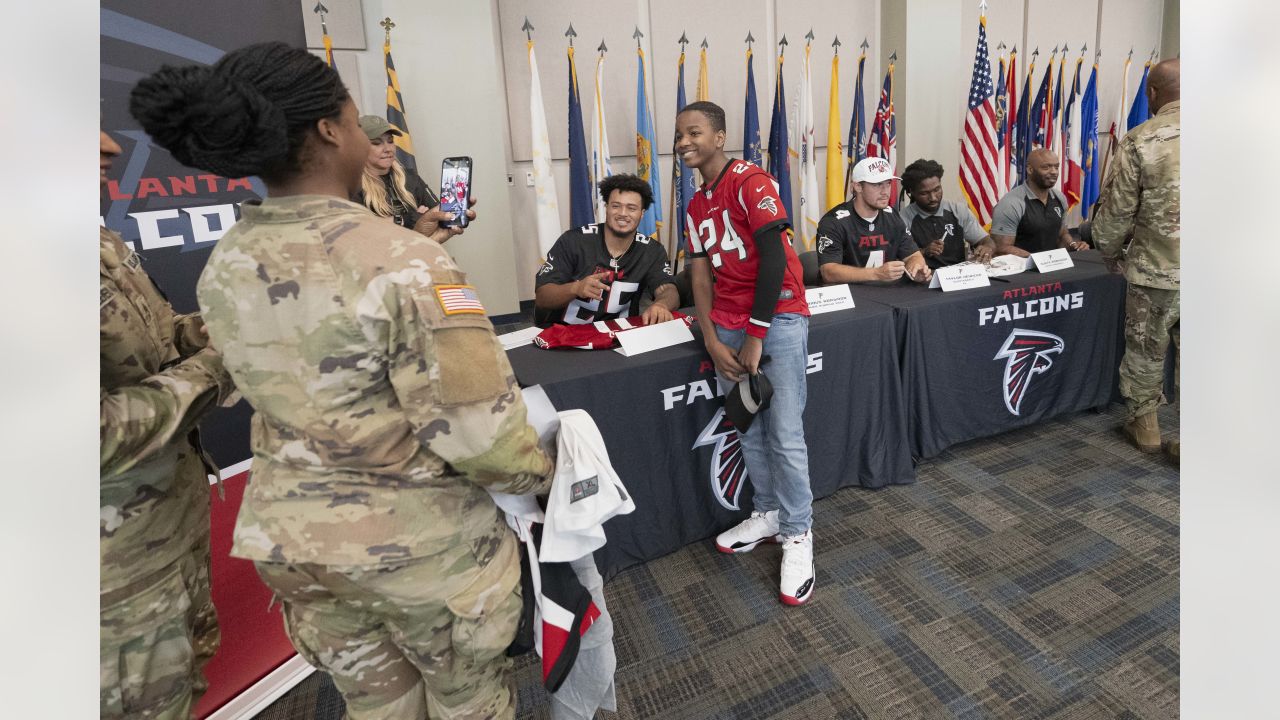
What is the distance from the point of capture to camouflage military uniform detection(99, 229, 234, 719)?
999mm

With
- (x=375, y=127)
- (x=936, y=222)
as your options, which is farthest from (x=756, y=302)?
(x=936, y=222)

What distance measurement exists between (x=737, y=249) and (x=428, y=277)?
113 cm

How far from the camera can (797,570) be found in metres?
1.96

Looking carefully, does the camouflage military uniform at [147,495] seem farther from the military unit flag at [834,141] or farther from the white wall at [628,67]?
the military unit flag at [834,141]

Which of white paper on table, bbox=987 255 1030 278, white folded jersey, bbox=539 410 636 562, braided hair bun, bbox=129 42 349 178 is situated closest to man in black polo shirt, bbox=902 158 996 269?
white paper on table, bbox=987 255 1030 278

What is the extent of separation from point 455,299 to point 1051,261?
294 cm

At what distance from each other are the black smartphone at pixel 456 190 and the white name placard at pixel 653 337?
1.99ft

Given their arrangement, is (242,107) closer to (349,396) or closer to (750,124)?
(349,396)

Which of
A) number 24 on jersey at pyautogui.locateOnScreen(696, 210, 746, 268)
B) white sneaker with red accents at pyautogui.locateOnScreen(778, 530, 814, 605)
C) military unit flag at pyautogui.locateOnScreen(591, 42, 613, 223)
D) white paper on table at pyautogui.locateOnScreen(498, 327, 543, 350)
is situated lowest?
white sneaker with red accents at pyautogui.locateOnScreen(778, 530, 814, 605)

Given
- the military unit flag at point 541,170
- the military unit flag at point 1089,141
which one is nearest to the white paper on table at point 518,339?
the military unit flag at point 541,170

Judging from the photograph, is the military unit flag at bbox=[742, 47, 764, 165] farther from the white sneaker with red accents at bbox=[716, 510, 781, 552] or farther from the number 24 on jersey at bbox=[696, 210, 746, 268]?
the white sneaker with red accents at bbox=[716, 510, 781, 552]

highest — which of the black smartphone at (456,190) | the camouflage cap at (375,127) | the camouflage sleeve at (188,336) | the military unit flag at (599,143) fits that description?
the military unit flag at (599,143)

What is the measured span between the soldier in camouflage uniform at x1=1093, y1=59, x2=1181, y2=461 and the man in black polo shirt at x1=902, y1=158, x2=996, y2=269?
2.33 feet

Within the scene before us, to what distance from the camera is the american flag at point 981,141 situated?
5.33 m
